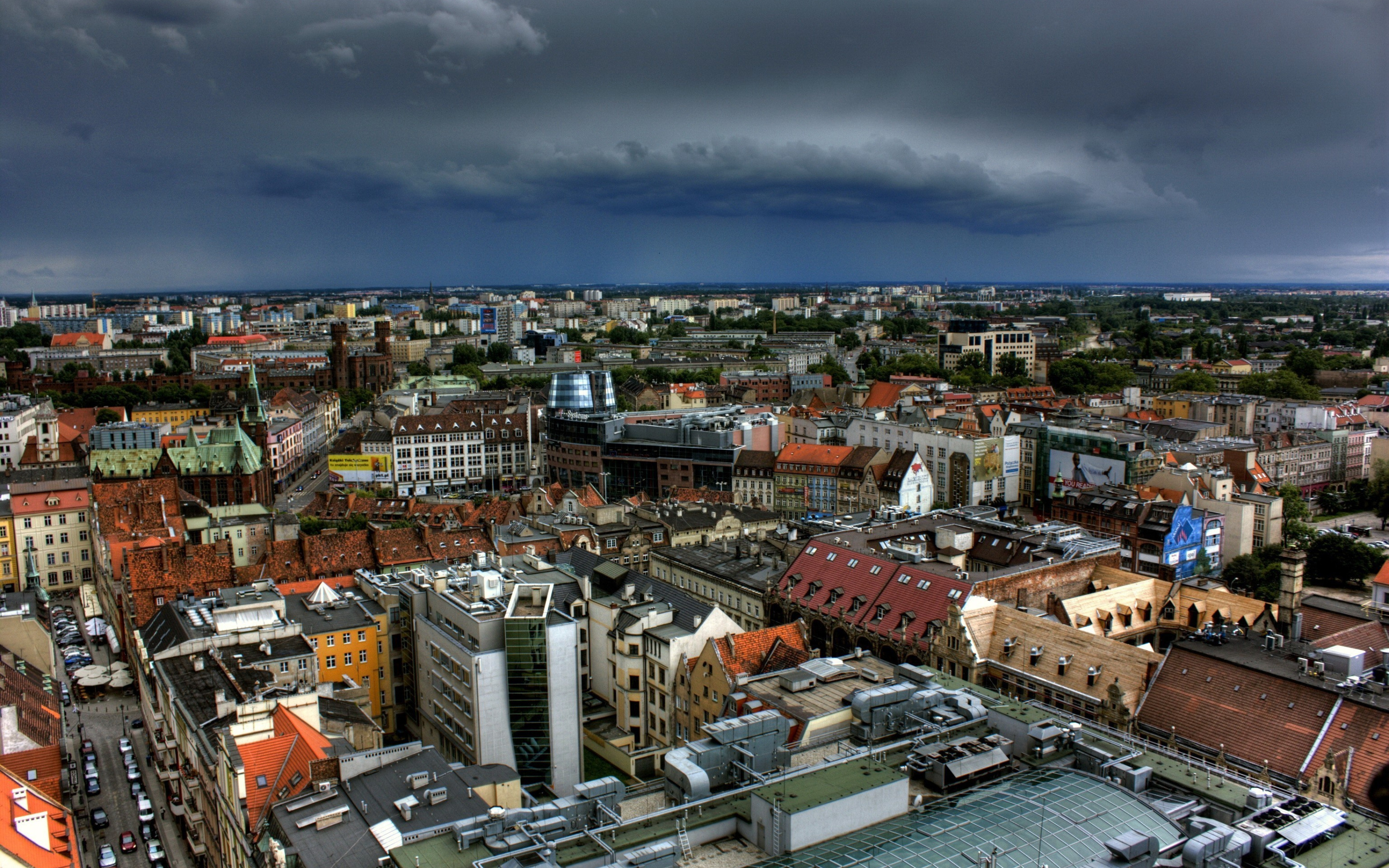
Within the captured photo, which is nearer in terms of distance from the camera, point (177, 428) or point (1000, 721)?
point (1000, 721)

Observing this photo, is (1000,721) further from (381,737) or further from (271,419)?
(271,419)

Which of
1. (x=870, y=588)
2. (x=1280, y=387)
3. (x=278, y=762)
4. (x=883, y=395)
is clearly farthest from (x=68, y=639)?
(x=1280, y=387)

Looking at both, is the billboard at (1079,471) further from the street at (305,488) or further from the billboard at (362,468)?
the billboard at (362,468)

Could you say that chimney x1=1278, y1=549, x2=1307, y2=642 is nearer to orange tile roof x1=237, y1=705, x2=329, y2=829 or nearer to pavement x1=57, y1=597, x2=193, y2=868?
orange tile roof x1=237, y1=705, x2=329, y2=829

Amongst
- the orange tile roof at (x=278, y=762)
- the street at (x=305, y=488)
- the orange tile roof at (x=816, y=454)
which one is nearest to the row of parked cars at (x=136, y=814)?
the orange tile roof at (x=278, y=762)

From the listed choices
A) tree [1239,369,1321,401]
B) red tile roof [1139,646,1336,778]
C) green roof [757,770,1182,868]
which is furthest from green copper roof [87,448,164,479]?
tree [1239,369,1321,401]

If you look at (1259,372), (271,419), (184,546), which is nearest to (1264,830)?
(184,546)
